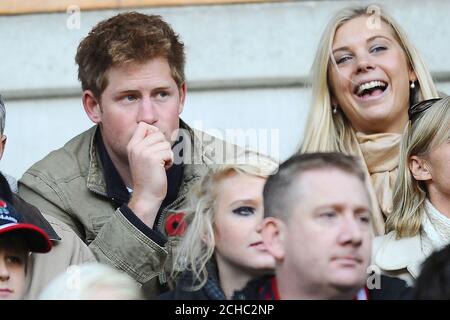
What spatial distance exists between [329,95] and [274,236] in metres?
1.35

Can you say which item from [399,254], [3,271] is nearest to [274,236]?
[399,254]

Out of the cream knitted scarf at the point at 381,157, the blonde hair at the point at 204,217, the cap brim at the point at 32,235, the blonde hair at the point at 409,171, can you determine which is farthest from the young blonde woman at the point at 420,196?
the cap brim at the point at 32,235

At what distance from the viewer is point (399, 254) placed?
4.50 meters

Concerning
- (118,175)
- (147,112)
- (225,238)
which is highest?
(147,112)

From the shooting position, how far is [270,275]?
13.4 feet

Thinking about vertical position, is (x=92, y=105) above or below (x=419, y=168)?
above

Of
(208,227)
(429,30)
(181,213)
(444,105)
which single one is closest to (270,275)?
(208,227)

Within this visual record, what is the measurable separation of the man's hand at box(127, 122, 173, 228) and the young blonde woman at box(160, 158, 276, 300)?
8.0 inches

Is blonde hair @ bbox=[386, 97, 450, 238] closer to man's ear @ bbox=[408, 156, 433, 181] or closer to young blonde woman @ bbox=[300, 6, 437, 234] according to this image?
man's ear @ bbox=[408, 156, 433, 181]

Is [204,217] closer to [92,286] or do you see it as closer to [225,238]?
[225,238]

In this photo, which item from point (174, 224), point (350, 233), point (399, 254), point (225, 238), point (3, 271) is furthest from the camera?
point (174, 224)

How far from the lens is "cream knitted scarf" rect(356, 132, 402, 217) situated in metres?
4.89

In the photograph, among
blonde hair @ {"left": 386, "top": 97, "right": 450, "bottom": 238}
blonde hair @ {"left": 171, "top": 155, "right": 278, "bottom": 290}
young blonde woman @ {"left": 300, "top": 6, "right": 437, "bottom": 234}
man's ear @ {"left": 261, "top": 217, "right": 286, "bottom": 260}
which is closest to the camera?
man's ear @ {"left": 261, "top": 217, "right": 286, "bottom": 260}

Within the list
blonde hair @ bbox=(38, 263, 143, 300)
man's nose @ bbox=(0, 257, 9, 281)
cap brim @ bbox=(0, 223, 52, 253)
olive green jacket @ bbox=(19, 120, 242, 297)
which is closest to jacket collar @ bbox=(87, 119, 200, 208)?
olive green jacket @ bbox=(19, 120, 242, 297)
